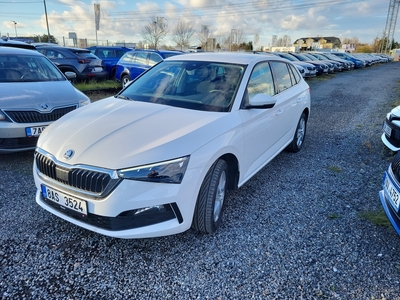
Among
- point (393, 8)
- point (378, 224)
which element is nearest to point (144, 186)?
point (378, 224)

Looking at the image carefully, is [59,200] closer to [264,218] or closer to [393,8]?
[264,218]

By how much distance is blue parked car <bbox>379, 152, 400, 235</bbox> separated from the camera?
2.49 meters

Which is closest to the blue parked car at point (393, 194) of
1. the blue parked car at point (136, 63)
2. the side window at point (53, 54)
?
the blue parked car at point (136, 63)

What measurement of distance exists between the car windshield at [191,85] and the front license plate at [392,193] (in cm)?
164

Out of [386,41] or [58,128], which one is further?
[386,41]

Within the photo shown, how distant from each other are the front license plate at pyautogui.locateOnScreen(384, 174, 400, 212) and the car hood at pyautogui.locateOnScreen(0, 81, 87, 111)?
4.37 metres

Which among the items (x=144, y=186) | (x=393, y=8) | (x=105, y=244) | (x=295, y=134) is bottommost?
(x=105, y=244)

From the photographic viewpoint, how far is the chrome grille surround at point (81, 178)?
2.21 meters

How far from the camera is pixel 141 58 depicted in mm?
10891

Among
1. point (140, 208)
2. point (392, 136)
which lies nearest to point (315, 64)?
point (392, 136)

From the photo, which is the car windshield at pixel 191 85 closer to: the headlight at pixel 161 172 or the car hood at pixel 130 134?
the car hood at pixel 130 134

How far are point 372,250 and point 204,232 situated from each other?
1.52 meters

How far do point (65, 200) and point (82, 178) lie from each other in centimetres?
31

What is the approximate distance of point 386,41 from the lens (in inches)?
2771
